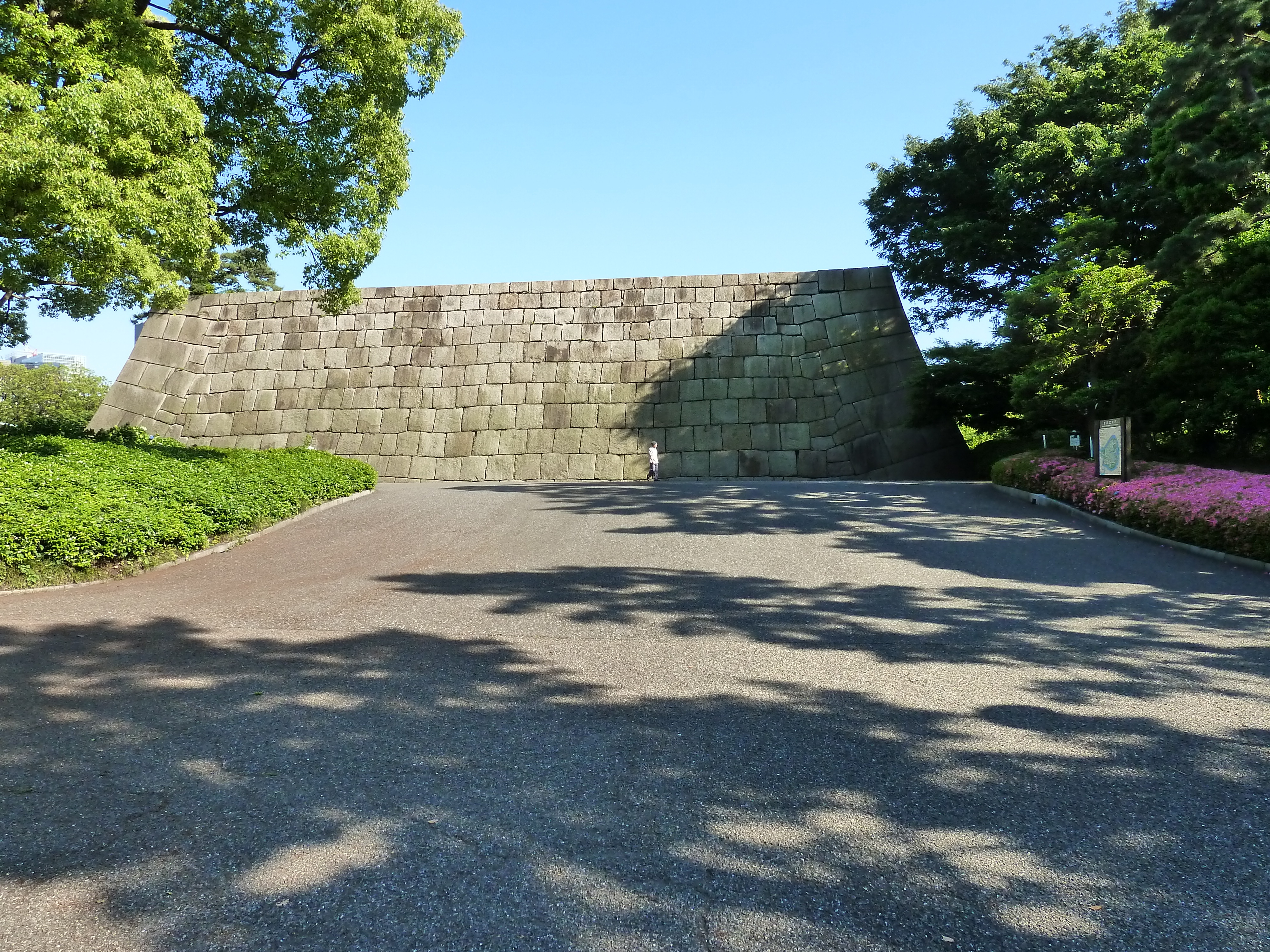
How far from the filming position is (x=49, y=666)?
5012 mm

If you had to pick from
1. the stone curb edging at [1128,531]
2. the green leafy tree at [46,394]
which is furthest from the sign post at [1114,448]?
the green leafy tree at [46,394]

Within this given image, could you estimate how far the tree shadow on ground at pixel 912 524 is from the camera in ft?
27.3

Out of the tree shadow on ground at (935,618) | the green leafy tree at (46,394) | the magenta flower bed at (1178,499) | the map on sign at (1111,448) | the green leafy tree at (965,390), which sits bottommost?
the tree shadow on ground at (935,618)

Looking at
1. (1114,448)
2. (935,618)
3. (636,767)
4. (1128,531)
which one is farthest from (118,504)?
(1114,448)

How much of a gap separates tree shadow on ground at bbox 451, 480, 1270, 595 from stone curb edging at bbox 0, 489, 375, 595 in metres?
2.71

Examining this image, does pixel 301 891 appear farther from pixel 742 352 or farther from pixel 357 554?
pixel 742 352

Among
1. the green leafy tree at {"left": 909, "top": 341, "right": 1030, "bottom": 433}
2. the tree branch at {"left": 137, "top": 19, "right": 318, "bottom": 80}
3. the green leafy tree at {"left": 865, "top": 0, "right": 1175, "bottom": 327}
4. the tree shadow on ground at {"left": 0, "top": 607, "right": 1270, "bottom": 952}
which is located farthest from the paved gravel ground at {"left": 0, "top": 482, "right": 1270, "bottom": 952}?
the green leafy tree at {"left": 865, "top": 0, "right": 1175, "bottom": 327}

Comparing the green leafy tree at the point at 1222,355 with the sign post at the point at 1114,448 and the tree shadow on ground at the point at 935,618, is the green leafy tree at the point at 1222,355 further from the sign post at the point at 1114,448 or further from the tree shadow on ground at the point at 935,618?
the tree shadow on ground at the point at 935,618

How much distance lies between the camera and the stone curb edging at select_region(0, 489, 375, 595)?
24.1 ft

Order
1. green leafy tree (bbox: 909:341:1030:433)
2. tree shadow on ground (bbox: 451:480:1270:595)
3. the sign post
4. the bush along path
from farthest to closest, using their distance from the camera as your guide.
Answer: green leafy tree (bbox: 909:341:1030:433) → the sign post → tree shadow on ground (bbox: 451:480:1270:595) → the bush along path

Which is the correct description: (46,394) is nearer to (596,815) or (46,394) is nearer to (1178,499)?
(1178,499)

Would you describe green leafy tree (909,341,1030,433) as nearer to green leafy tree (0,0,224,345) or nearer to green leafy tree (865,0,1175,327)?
green leafy tree (865,0,1175,327)

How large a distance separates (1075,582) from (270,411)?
20888mm

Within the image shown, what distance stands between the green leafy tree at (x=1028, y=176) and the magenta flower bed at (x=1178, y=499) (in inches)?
312
